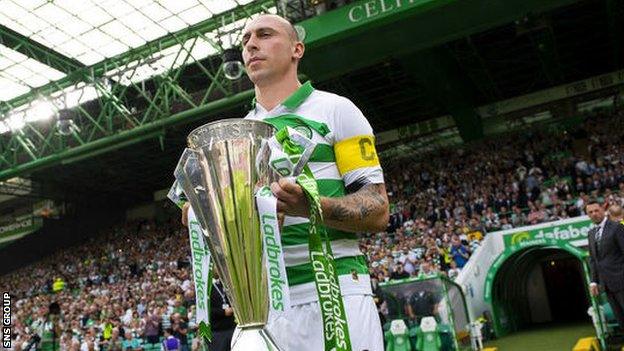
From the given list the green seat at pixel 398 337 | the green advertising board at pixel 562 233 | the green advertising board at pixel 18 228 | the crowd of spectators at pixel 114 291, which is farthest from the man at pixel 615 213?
the green advertising board at pixel 18 228

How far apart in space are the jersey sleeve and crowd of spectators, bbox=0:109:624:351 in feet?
39.3

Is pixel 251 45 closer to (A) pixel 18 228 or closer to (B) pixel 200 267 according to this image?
(B) pixel 200 267

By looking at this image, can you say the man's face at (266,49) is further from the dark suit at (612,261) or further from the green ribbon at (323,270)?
the dark suit at (612,261)

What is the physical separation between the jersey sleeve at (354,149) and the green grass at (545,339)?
9.51 metres

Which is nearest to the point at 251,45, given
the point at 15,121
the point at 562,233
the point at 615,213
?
the point at 615,213

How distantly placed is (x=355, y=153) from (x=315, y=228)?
0.37 meters

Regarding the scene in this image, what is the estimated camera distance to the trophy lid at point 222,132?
141 cm

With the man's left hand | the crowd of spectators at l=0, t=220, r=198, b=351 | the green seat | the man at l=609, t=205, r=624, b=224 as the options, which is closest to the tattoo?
the man's left hand

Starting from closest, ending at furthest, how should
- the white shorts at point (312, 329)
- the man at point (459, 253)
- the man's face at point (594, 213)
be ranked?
1. the white shorts at point (312, 329)
2. the man's face at point (594, 213)
3. the man at point (459, 253)

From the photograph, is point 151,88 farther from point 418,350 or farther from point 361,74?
point 418,350

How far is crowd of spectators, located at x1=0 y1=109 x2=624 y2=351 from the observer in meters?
15.8

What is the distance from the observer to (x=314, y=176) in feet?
5.77

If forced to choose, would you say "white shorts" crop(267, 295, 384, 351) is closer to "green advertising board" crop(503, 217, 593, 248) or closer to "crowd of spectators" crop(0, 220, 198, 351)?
"crowd of spectators" crop(0, 220, 198, 351)

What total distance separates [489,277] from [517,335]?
4.82 feet
